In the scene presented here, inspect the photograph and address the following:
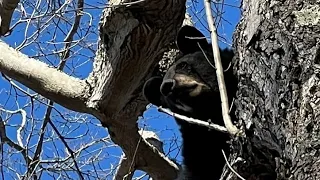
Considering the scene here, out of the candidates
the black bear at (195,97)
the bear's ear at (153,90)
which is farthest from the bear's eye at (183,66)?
the bear's ear at (153,90)

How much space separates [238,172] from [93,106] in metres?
2.06

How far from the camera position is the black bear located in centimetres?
330

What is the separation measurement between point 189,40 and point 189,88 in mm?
451

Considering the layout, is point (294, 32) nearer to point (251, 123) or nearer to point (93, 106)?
point (251, 123)

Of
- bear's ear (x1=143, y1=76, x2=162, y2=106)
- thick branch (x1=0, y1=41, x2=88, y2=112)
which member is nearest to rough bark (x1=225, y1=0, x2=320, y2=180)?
bear's ear (x1=143, y1=76, x2=162, y2=106)

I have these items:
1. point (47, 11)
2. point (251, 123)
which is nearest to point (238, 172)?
point (251, 123)

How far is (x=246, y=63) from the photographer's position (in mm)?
1796

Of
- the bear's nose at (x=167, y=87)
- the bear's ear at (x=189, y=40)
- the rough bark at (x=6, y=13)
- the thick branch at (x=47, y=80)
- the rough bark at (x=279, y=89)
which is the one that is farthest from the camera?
the rough bark at (x=6, y=13)

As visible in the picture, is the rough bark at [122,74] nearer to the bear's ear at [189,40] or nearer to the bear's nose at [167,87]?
the bear's ear at [189,40]

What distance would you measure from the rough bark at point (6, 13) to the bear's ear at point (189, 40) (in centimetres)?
137

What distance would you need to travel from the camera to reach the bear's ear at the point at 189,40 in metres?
3.67

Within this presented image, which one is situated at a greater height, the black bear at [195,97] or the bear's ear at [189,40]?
the bear's ear at [189,40]

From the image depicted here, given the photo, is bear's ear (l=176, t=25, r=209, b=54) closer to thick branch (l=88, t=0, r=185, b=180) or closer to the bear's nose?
thick branch (l=88, t=0, r=185, b=180)

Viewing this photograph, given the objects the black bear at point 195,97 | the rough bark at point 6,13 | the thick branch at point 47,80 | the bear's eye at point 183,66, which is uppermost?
the rough bark at point 6,13
